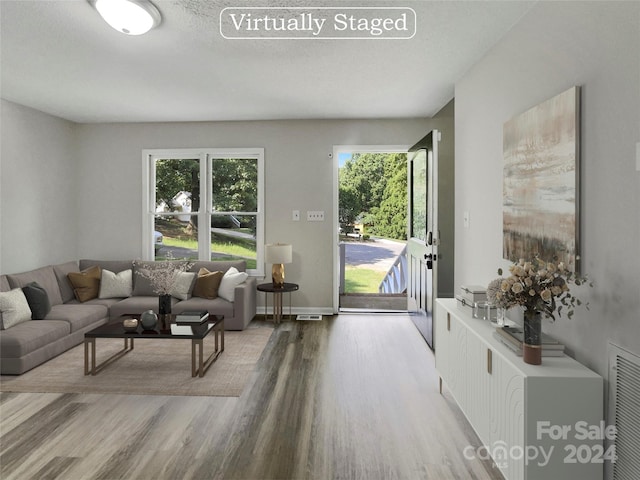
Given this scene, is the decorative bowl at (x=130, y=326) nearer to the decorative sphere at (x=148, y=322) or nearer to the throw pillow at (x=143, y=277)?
the decorative sphere at (x=148, y=322)

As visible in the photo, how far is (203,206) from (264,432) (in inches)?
147

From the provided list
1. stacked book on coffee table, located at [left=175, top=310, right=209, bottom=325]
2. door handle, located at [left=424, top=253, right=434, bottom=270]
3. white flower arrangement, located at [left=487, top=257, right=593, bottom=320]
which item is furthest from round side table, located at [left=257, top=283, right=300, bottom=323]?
white flower arrangement, located at [left=487, top=257, right=593, bottom=320]

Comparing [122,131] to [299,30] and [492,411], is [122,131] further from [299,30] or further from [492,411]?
[492,411]

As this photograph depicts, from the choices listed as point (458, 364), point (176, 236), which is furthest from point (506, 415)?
point (176, 236)

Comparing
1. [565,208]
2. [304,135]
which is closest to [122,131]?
[304,135]

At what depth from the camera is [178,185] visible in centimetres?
569

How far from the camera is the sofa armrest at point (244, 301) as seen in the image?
185 inches

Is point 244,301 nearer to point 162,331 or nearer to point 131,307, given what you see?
point 131,307

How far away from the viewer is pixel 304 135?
215 inches

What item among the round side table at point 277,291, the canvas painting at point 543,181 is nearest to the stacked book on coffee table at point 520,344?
the canvas painting at point 543,181

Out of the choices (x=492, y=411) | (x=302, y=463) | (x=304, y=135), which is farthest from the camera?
(x=304, y=135)

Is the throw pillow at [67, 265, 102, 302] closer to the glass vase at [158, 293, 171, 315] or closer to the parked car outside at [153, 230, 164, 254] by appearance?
the parked car outside at [153, 230, 164, 254]

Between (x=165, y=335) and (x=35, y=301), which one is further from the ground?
(x=35, y=301)

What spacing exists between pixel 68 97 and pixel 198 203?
1.92 metres
